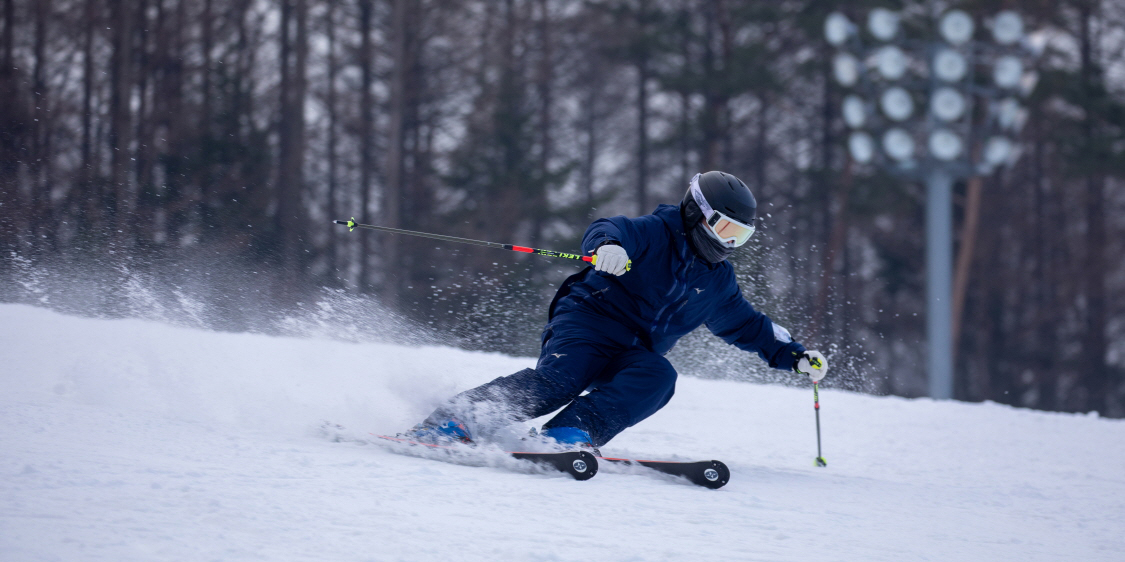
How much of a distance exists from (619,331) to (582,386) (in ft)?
0.86

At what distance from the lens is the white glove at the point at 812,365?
3779mm

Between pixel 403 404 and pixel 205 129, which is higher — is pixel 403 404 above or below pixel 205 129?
below

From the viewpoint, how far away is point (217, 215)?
44.3ft

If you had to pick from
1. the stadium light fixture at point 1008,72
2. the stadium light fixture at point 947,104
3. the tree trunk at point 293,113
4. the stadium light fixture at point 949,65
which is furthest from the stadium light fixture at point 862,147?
the tree trunk at point 293,113

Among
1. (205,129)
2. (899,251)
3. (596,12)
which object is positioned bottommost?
(899,251)

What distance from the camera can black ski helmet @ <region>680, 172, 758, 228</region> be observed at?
345cm

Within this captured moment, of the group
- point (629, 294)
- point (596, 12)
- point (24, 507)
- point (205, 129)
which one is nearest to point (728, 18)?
point (596, 12)

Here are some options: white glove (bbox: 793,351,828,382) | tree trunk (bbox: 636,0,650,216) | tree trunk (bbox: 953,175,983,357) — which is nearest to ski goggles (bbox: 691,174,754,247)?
white glove (bbox: 793,351,828,382)

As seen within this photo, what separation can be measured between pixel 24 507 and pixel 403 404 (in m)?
1.94

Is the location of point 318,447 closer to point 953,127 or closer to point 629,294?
point 629,294

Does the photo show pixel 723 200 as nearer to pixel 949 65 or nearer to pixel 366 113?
pixel 949 65

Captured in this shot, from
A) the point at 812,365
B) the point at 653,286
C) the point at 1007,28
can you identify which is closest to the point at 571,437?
the point at 653,286

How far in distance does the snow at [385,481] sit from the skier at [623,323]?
29cm

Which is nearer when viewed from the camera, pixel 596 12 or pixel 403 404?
pixel 403 404
